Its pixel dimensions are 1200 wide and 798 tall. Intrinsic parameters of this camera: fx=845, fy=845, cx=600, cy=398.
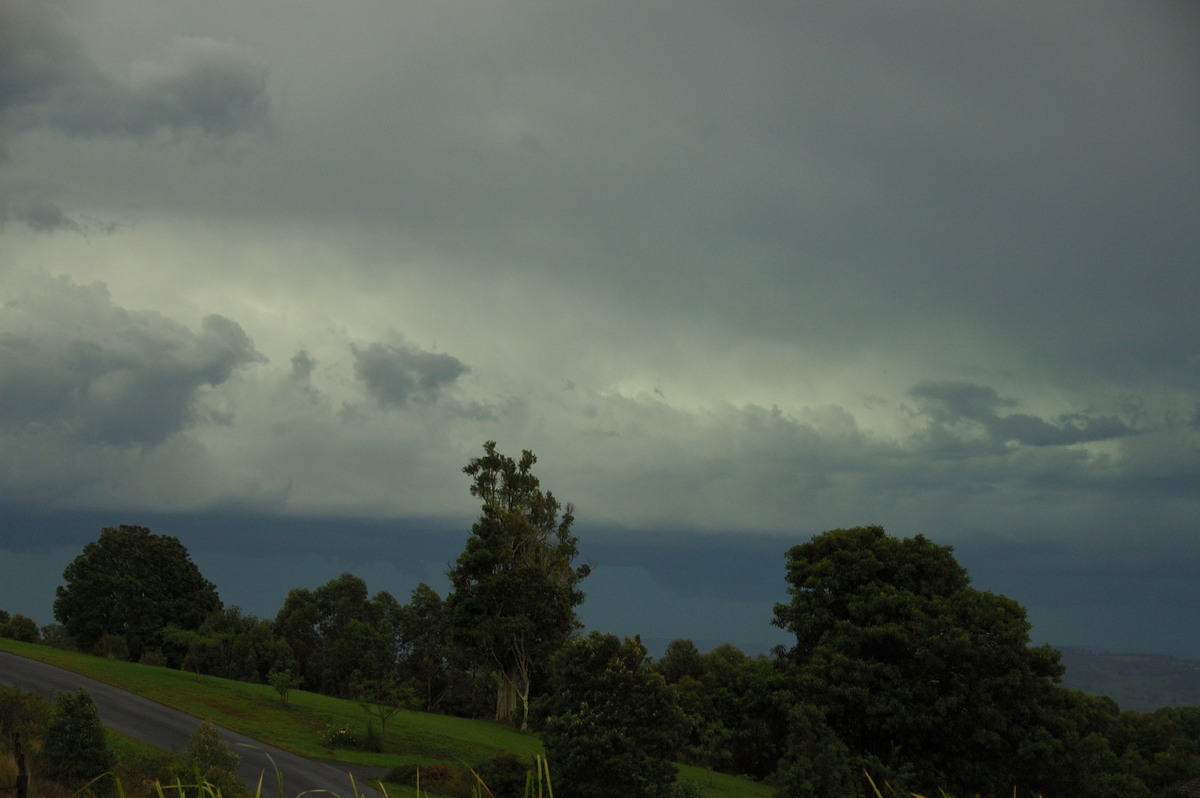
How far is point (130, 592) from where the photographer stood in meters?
71.5

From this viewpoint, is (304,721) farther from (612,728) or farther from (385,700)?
(612,728)

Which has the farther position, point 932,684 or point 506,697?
point 506,697

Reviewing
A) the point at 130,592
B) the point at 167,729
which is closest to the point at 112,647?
the point at 130,592

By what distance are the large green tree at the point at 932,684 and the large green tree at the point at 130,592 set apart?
177ft

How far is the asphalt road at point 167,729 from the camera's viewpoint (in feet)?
115

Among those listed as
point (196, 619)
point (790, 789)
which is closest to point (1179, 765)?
point (790, 789)

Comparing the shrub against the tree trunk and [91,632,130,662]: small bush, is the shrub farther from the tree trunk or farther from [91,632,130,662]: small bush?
the tree trunk

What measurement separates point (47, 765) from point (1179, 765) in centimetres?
6445

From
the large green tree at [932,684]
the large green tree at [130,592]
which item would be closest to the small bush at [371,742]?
the large green tree at [932,684]

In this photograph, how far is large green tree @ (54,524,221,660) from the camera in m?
69.8

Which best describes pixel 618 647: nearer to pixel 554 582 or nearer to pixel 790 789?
pixel 790 789

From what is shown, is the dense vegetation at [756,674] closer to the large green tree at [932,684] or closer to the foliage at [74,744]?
the large green tree at [932,684]

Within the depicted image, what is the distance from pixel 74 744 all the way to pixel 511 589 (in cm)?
3889

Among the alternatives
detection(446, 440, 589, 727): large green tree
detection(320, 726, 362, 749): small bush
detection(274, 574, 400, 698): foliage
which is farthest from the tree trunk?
detection(320, 726, 362, 749): small bush
